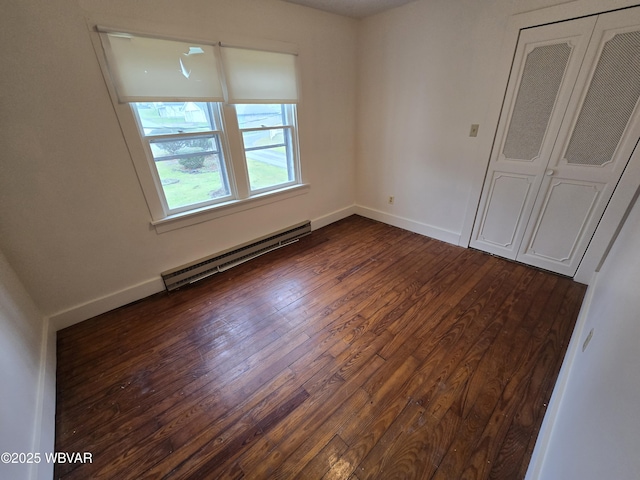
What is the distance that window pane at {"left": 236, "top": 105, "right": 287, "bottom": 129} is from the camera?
251cm

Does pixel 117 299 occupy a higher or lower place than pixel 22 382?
lower

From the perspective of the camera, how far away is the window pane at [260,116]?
8.24 feet

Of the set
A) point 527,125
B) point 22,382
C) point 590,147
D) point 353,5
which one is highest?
point 353,5

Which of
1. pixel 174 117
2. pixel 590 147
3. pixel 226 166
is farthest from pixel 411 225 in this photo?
pixel 174 117

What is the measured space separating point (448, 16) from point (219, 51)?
209cm

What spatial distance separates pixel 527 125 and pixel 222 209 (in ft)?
9.39

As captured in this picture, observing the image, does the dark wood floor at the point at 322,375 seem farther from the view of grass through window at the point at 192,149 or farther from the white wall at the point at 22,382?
the view of grass through window at the point at 192,149

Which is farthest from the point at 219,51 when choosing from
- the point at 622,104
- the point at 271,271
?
the point at 622,104

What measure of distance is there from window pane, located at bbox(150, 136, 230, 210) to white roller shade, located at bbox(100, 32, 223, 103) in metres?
0.35

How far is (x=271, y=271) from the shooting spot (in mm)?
2699

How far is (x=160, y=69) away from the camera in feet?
6.32

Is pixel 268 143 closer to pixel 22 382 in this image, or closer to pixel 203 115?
pixel 203 115

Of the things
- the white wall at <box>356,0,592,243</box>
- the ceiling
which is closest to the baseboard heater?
the white wall at <box>356,0,592,243</box>

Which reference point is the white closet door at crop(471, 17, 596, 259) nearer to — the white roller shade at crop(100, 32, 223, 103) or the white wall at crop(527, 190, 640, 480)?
the white wall at crop(527, 190, 640, 480)
